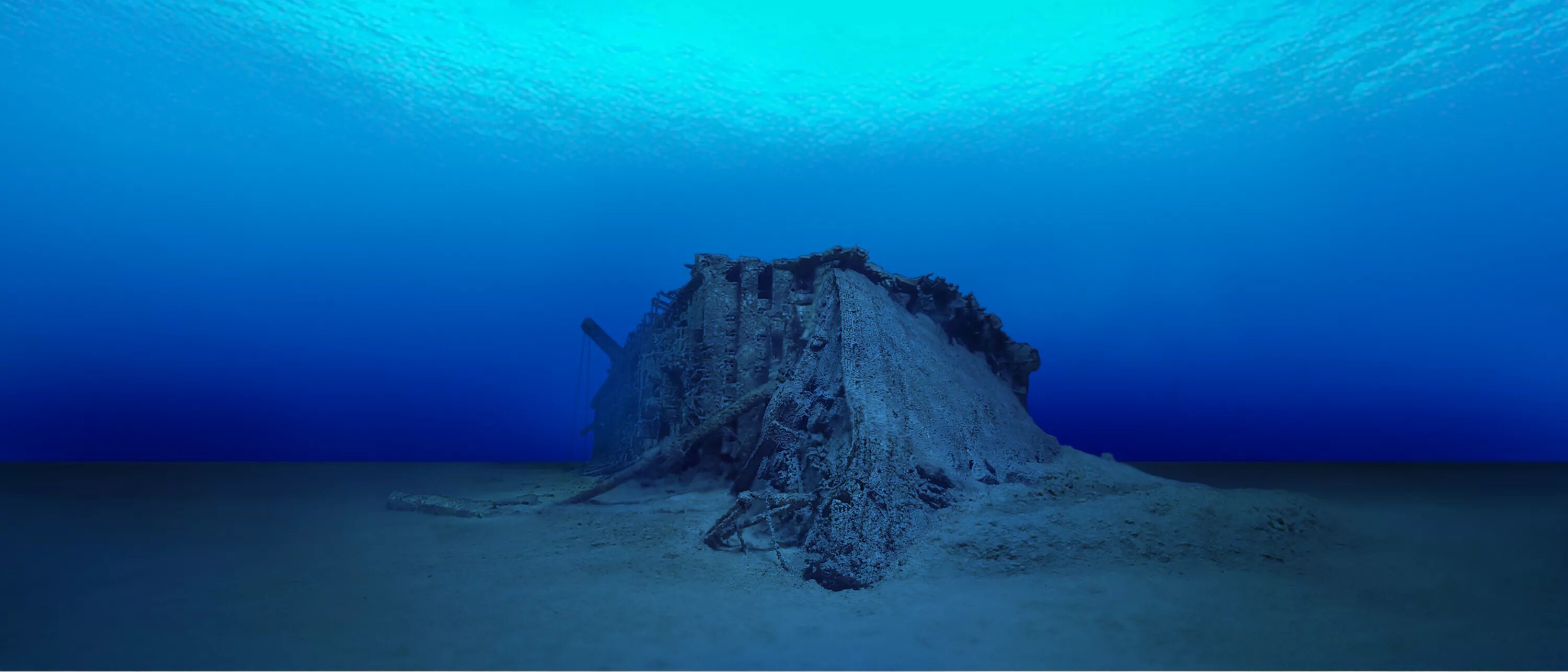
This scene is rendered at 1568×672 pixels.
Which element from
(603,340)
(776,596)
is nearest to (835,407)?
(776,596)

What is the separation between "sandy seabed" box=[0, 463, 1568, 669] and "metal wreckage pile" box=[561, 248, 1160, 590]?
0.54 metres

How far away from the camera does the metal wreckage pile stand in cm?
749

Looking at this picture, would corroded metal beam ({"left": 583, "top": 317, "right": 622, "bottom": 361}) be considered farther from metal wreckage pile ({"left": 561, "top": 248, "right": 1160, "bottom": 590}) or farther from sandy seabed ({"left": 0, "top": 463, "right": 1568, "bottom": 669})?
sandy seabed ({"left": 0, "top": 463, "right": 1568, "bottom": 669})

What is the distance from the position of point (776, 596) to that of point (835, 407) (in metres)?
3.09

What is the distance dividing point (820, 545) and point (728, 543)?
1.66m

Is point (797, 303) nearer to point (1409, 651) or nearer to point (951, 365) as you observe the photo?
point (951, 365)

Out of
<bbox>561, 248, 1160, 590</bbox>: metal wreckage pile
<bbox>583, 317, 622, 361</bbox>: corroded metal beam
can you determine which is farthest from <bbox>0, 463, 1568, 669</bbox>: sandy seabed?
<bbox>583, 317, 622, 361</bbox>: corroded metal beam

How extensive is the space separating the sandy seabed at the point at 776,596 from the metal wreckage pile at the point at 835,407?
54cm

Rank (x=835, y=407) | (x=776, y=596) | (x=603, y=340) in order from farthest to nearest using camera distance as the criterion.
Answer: (x=603, y=340), (x=835, y=407), (x=776, y=596)

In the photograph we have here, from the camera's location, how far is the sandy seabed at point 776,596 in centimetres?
489

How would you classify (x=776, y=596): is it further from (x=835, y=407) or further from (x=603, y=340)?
(x=603, y=340)

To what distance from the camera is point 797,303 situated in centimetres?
1371

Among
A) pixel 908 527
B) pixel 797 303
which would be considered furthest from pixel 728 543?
pixel 797 303

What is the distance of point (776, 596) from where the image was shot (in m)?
6.30
